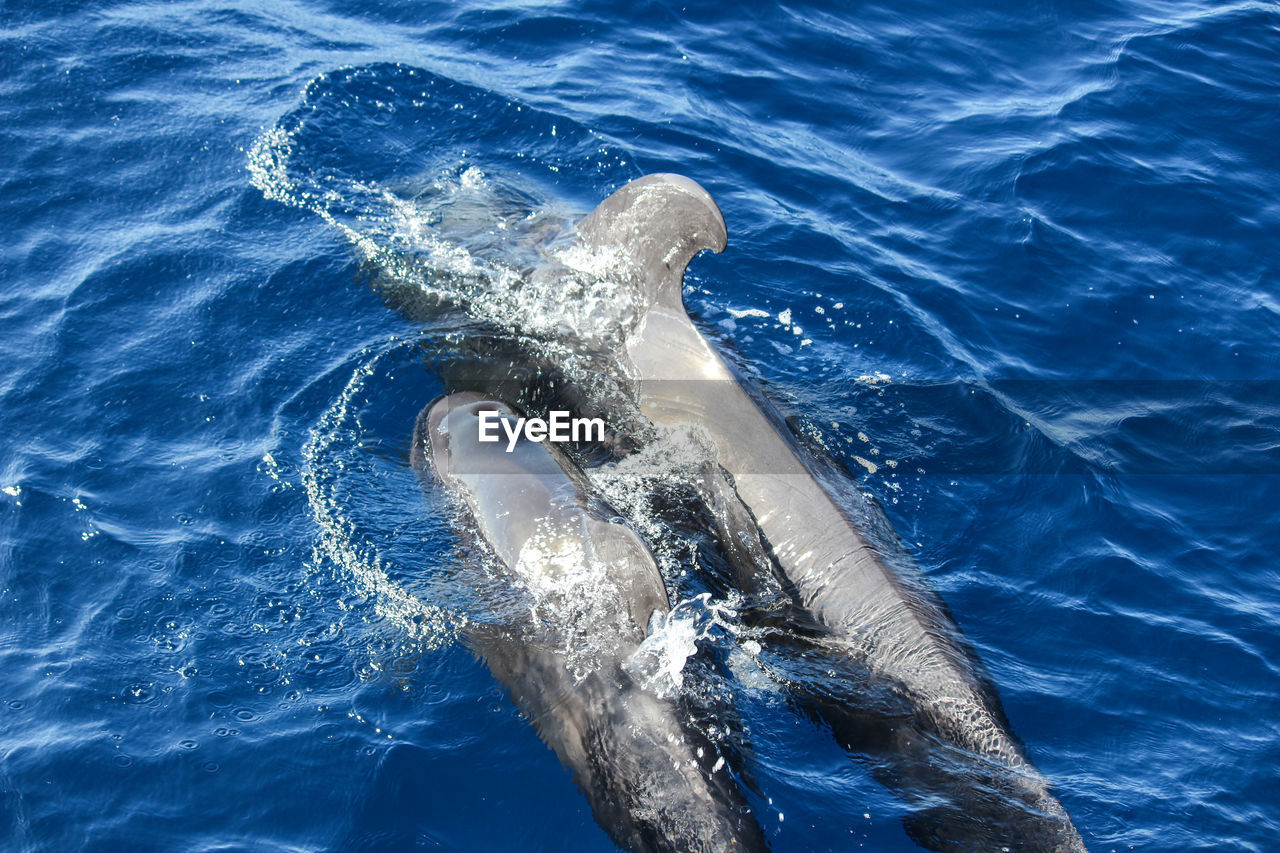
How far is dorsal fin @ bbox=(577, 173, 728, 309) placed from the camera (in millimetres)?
8922

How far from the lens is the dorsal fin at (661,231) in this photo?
892 cm

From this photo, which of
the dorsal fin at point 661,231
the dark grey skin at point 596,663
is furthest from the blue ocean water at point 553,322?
the dorsal fin at point 661,231

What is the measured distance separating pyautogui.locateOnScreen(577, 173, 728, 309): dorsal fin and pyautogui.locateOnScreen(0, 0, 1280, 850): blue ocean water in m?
1.04

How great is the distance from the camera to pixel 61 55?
13500 mm

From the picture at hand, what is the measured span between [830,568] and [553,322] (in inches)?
141

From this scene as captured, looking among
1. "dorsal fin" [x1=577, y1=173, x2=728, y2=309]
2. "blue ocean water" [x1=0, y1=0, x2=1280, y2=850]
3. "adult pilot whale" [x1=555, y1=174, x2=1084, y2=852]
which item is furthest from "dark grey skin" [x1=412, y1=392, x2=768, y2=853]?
"dorsal fin" [x1=577, y1=173, x2=728, y2=309]

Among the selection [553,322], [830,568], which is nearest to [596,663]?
[830,568]

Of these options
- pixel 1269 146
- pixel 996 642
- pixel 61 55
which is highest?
pixel 1269 146

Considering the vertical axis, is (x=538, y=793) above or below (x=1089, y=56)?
below

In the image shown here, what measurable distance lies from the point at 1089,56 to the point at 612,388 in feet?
33.1

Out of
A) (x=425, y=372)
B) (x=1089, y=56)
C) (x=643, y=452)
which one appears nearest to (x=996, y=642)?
(x=643, y=452)

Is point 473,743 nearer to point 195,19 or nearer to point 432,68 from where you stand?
point 432,68

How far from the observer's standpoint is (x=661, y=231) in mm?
9180

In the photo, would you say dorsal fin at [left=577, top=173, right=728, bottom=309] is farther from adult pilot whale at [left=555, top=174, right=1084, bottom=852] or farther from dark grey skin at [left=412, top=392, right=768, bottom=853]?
dark grey skin at [left=412, top=392, right=768, bottom=853]
